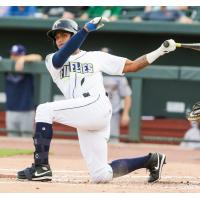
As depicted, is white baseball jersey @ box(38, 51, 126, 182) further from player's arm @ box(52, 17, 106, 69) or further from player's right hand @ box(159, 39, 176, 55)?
player's right hand @ box(159, 39, 176, 55)

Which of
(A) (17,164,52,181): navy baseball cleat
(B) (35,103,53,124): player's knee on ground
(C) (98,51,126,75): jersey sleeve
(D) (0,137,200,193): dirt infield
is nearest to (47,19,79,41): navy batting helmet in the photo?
(C) (98,51,126,75): jersey sleeve

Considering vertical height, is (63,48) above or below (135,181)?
above

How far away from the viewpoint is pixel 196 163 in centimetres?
977

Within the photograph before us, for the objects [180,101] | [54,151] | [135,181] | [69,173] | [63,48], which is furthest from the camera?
[180,101]

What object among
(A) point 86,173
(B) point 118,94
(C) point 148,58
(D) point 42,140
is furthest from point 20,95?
(C) point 148,58

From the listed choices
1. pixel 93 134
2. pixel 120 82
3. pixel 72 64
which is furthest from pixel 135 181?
pixel 120 82

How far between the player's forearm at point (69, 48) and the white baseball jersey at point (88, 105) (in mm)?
143

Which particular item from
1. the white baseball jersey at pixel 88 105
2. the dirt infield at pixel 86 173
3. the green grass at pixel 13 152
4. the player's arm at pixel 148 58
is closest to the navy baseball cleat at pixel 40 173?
the dirt infield at pixel 86 173

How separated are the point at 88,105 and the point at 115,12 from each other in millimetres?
6680

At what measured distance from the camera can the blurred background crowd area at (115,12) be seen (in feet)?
41.7

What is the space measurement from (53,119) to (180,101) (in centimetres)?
649

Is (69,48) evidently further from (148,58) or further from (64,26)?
(148,58)

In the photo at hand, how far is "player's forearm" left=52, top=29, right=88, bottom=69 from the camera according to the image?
6398mm
